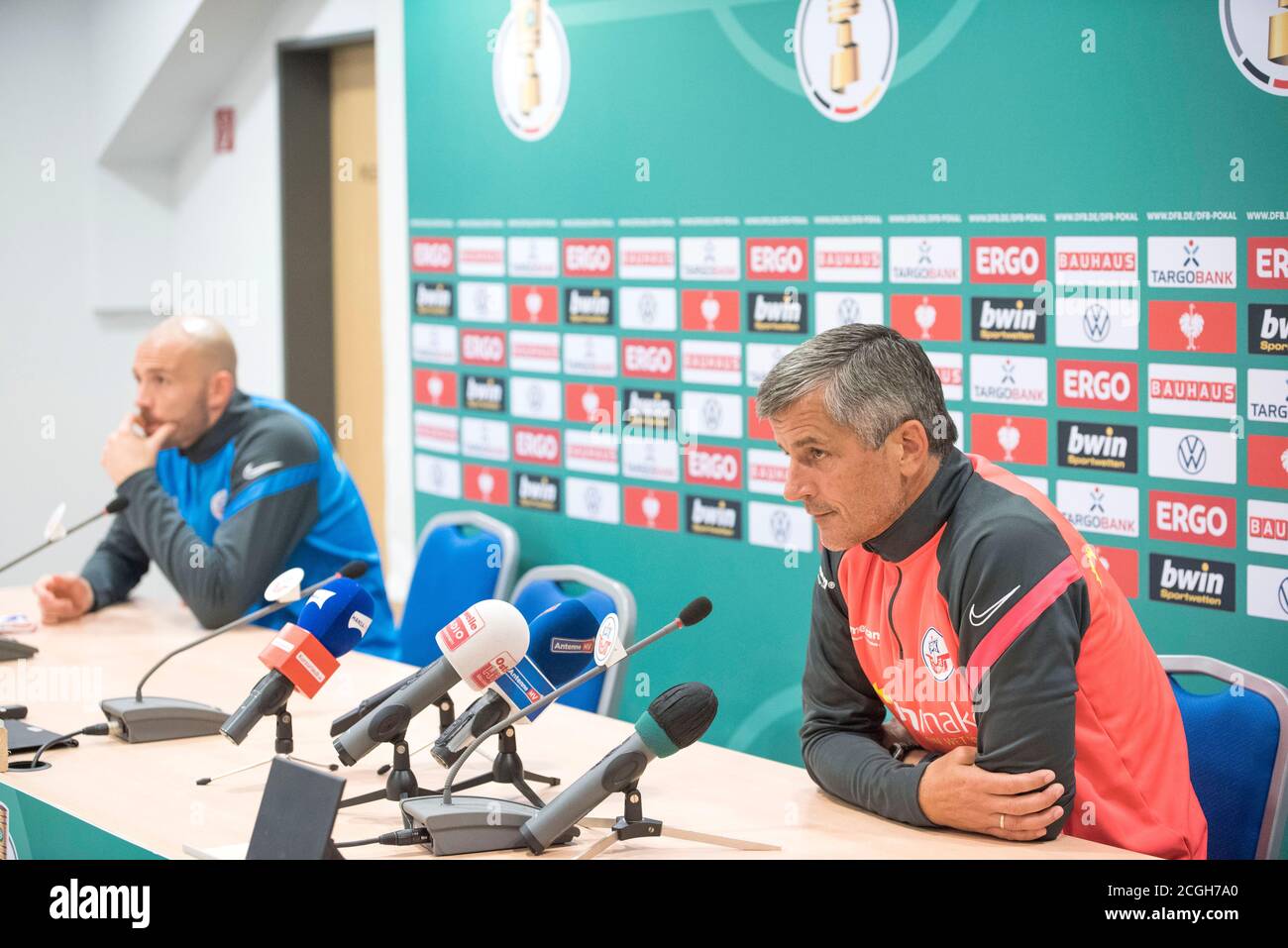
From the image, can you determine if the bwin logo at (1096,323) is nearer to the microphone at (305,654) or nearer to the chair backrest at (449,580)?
the chair backrest at (449,580)

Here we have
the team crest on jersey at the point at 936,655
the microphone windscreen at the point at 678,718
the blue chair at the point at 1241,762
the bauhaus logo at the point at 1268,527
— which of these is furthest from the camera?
the bauhaus logo at the point at 1268,527

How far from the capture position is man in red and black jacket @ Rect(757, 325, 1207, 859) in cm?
181

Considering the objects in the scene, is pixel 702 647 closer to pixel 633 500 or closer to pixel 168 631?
pixel 633 500

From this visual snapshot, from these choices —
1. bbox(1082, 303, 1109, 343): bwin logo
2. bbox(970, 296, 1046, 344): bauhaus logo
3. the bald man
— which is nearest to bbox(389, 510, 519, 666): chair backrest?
the bald man

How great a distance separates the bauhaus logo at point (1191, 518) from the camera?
2.95m

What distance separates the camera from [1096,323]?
3.14 metres

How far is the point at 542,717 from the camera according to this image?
2.52 m

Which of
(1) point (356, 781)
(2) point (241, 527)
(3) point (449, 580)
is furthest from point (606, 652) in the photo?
(3) point (449, 580)

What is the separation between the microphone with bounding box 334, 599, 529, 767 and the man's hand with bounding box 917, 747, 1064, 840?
Result: 560 mm

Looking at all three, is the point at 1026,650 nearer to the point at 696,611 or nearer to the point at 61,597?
the point at 696,611

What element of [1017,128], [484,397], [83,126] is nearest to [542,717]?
[1017,128]

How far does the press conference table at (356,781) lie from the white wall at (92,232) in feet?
10.7

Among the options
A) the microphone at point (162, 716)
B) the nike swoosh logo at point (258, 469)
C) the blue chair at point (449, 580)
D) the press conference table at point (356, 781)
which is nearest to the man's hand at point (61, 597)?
the press conference table at point (356, 781)
